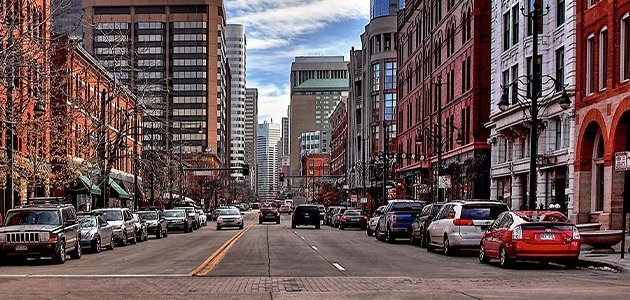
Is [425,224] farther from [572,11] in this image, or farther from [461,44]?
[461,44]

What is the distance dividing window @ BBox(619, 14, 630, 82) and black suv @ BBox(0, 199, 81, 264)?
22.6m

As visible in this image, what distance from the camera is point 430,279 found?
17547mm

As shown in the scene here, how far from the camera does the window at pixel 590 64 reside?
37.6 metres

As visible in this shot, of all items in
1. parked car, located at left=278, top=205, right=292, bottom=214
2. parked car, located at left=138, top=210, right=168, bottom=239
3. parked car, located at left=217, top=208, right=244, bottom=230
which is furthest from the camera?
parked car, located at left=278, top=205, right=292, bottom=214

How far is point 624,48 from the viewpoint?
3412 cm

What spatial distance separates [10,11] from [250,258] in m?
10.0

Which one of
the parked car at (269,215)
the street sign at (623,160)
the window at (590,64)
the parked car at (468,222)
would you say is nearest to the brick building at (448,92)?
the window at (590,64)

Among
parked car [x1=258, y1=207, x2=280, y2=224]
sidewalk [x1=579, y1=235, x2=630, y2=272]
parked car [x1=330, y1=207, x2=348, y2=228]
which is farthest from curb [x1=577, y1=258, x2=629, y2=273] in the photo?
parked car [x1=258, y1=207, x2=280, y2=224]

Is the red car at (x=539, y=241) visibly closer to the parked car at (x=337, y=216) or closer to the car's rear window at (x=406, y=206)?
the car's rear window at (x=406, y=206)

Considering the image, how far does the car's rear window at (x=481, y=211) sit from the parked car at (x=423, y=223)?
12.9 feet

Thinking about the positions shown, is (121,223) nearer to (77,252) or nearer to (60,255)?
(77,252)

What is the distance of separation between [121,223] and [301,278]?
19.3m

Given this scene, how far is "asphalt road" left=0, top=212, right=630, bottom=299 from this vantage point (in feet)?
48.1

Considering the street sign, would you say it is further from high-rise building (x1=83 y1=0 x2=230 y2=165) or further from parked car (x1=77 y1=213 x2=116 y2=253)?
high-rise building (x1=83 y1=0 x2=230 y2=165)
